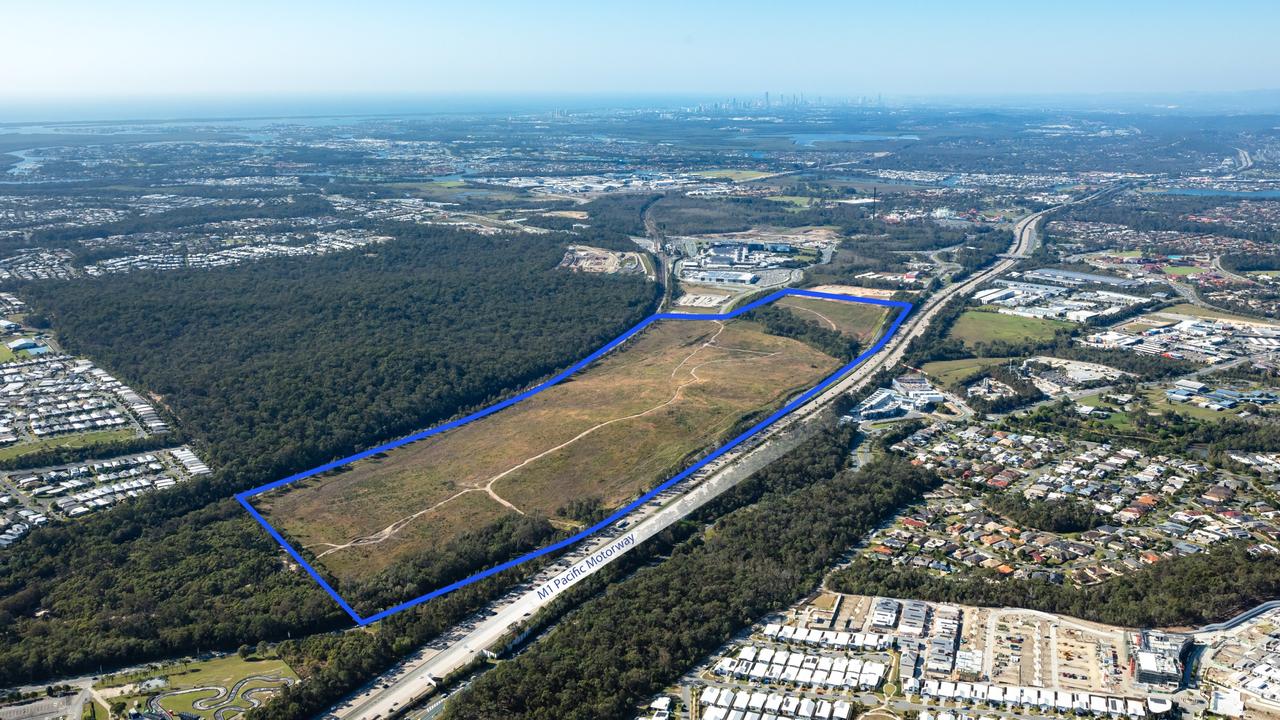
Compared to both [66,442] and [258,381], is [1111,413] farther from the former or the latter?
[66,442]

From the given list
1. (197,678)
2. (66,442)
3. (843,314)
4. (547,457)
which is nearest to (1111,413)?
(843,314)

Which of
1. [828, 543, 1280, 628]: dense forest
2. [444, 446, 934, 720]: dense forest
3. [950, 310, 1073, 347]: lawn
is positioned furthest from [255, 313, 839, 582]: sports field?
[828, 543, 1280, 628]: dense forest

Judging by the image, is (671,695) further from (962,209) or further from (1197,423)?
(962,209)

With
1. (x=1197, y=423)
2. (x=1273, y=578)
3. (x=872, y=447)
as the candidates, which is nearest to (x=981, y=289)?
(x=1197, y=423)

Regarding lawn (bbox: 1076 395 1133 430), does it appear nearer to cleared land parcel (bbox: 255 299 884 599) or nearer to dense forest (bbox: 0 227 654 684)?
cleared land parcel (bbox: 255 299 884 599)

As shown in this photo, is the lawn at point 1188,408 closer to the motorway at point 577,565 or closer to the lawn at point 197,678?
the motorway at point 577,565
